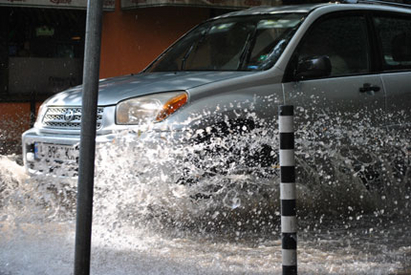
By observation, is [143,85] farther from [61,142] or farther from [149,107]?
[61,142]

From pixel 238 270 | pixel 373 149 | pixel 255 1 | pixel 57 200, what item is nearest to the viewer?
pixel 238 270

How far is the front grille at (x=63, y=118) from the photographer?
6398mm

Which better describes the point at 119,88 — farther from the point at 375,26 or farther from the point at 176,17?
the point at 176,17

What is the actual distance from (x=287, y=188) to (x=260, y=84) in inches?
83.6

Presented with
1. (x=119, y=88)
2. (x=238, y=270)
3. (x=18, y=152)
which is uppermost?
(x=119, y=88)

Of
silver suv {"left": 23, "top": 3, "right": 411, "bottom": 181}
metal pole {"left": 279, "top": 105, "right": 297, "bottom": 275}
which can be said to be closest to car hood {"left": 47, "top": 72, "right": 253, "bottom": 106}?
silver suv {"left": 23, "top": 3, "right": 411, "bottom": 181}

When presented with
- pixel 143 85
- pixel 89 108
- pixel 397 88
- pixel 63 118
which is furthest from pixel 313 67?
pixel 89 108

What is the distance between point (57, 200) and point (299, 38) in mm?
2558

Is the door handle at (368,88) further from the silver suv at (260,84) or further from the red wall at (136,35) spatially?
the red wall at (136,35)

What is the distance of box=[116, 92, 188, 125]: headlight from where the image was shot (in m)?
5.90

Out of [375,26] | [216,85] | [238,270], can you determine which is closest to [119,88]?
[216,85]

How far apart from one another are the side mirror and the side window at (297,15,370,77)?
0.64ft

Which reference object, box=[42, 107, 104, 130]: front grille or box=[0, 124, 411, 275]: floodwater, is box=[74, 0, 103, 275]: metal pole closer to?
box=[0, 124, 411, 275]: floodwater

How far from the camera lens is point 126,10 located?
599 inches
